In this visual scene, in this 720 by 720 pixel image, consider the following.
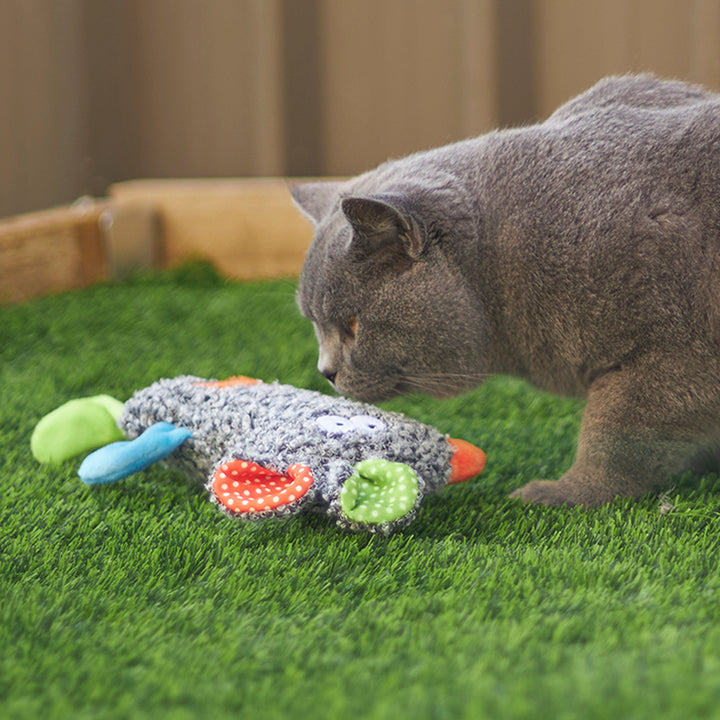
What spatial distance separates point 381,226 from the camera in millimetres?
1363

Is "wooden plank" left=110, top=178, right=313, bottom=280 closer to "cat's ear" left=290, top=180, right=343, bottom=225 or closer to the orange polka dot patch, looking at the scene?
"cat's ear" left=290, top=180, right=343, bottom=225

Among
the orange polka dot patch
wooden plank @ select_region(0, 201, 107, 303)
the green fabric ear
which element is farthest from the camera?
wooden plank @ select_region(0, 201, 107, 303)

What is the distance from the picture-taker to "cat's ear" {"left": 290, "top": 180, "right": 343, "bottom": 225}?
1.72m

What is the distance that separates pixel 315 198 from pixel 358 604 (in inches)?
38.7

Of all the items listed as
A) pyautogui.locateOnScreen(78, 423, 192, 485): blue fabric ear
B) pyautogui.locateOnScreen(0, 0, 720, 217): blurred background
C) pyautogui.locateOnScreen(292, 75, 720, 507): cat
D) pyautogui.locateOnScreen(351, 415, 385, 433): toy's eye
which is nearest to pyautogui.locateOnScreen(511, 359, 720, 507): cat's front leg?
pyautogui.locateOnScreen(292, 75, 720, 507): cat

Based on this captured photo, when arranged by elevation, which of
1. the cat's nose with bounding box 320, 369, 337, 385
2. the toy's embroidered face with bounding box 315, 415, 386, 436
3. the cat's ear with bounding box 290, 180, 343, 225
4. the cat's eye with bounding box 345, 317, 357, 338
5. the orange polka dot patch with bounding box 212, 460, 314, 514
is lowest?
the orange polka dot patch with bounding box 212, 460, 314, 514

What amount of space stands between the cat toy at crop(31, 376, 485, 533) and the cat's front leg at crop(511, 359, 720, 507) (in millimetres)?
172

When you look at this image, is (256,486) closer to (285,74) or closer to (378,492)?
(378,492)

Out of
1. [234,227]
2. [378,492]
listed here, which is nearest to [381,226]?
[378,492]

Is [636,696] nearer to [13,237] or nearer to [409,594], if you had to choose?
[409,594]

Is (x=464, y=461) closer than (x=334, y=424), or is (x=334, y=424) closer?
(x=334, y=424)

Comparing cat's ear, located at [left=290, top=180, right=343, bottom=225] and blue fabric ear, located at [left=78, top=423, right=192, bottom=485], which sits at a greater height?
cat's ear, located at [left=290, top=180, right=343, bottom=225]

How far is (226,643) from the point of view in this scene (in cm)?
90

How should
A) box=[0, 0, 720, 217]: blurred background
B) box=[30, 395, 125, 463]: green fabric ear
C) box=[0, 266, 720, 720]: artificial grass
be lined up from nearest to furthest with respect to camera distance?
box=[0, 266, 720, 720]: artificial grass
box=[30, 395, 125, 463]: green fabric ear
box=[0, 0, 720, 217]: blurred background
